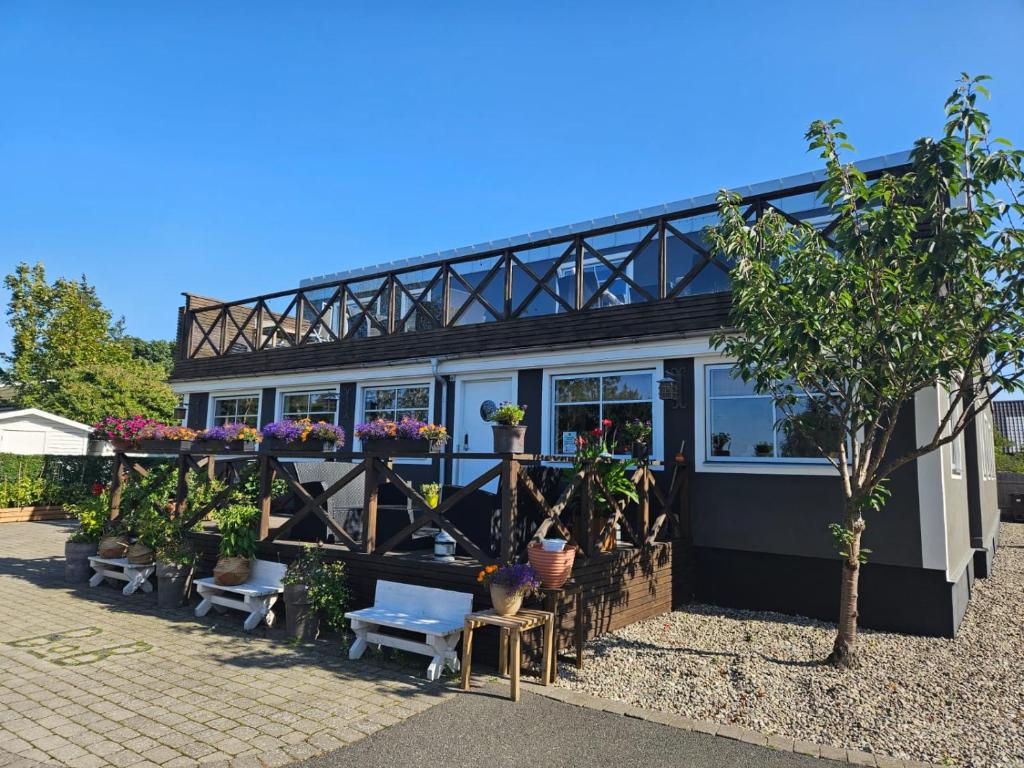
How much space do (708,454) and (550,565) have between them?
333cm

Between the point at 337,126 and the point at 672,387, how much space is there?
6.44 meters

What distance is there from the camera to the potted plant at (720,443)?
7.46 m

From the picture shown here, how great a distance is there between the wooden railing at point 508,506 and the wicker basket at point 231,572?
14.0 inches

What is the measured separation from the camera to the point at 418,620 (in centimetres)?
511

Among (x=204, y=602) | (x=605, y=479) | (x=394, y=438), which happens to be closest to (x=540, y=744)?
(x=605, y=479)

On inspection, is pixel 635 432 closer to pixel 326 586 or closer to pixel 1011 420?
pixel 326 586

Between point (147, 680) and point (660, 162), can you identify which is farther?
point (660, 162)

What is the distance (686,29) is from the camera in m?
7.76

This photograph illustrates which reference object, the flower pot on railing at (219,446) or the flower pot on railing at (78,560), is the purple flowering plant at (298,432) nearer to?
the flower pot on railing at (219,446)

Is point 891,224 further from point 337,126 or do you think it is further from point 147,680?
point 337,126

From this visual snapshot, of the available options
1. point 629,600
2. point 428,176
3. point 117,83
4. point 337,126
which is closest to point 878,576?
point 629,600

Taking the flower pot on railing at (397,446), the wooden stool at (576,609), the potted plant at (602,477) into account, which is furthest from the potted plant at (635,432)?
the wooden stool at (576,609)

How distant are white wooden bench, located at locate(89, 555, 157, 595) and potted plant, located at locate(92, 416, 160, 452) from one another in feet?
4.55

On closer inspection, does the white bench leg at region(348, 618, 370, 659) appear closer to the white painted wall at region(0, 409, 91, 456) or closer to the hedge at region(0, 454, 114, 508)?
the hedge at region(0, 454, 114, 508)
